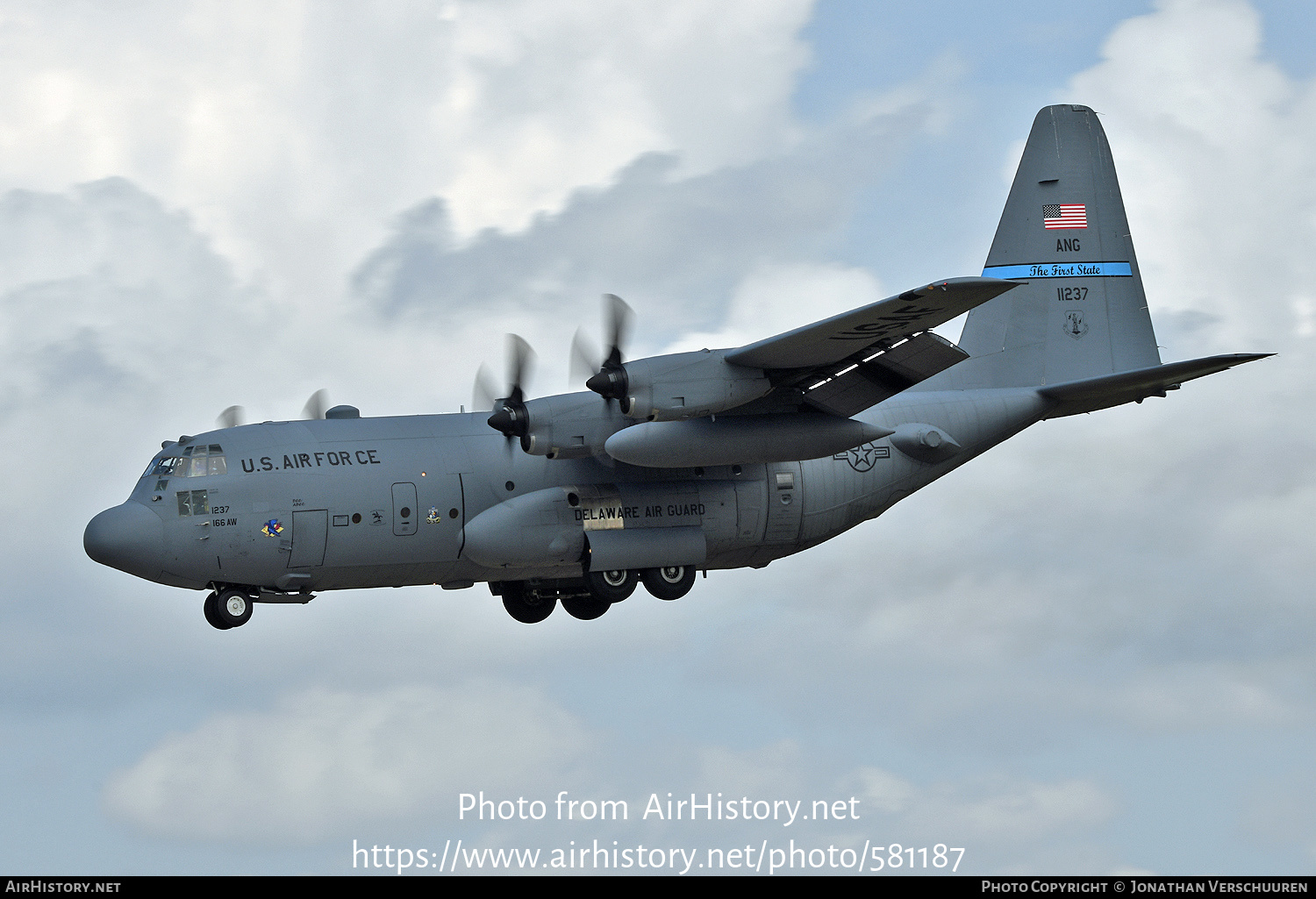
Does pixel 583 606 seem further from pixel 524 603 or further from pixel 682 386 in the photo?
pixel 682 386

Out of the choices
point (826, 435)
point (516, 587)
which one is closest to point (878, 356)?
point (826, 435)

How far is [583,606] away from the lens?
25.4 meters

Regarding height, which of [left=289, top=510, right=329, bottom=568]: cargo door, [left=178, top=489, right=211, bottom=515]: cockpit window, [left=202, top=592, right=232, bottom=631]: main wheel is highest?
[left=178, top=489, right=211, bottom=515]: cockpit window

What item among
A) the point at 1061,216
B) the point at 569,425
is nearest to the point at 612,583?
the point at 569,425

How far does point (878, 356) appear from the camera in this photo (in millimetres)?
21328

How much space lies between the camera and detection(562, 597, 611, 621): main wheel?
25.3 meters

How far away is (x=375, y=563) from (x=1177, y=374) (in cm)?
1214

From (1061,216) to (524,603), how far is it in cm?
1126

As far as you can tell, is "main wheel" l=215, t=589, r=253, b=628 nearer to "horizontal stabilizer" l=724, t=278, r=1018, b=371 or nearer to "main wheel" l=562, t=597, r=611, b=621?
"main wheel" l=562, t=597, r=611, b=621

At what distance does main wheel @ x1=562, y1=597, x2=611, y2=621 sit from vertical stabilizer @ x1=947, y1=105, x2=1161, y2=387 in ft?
22.7

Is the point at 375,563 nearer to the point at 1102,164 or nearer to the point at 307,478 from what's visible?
the point at 307,478

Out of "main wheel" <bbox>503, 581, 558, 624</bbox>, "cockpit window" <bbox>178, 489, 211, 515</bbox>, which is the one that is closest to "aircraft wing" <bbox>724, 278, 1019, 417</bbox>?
"main wheel" <bbox>503, 581, 558, 624</bbox>

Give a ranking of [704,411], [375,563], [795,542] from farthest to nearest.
→ [795,542]
[375,563]
[704,411]

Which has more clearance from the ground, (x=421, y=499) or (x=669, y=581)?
(x=421, y=499)
